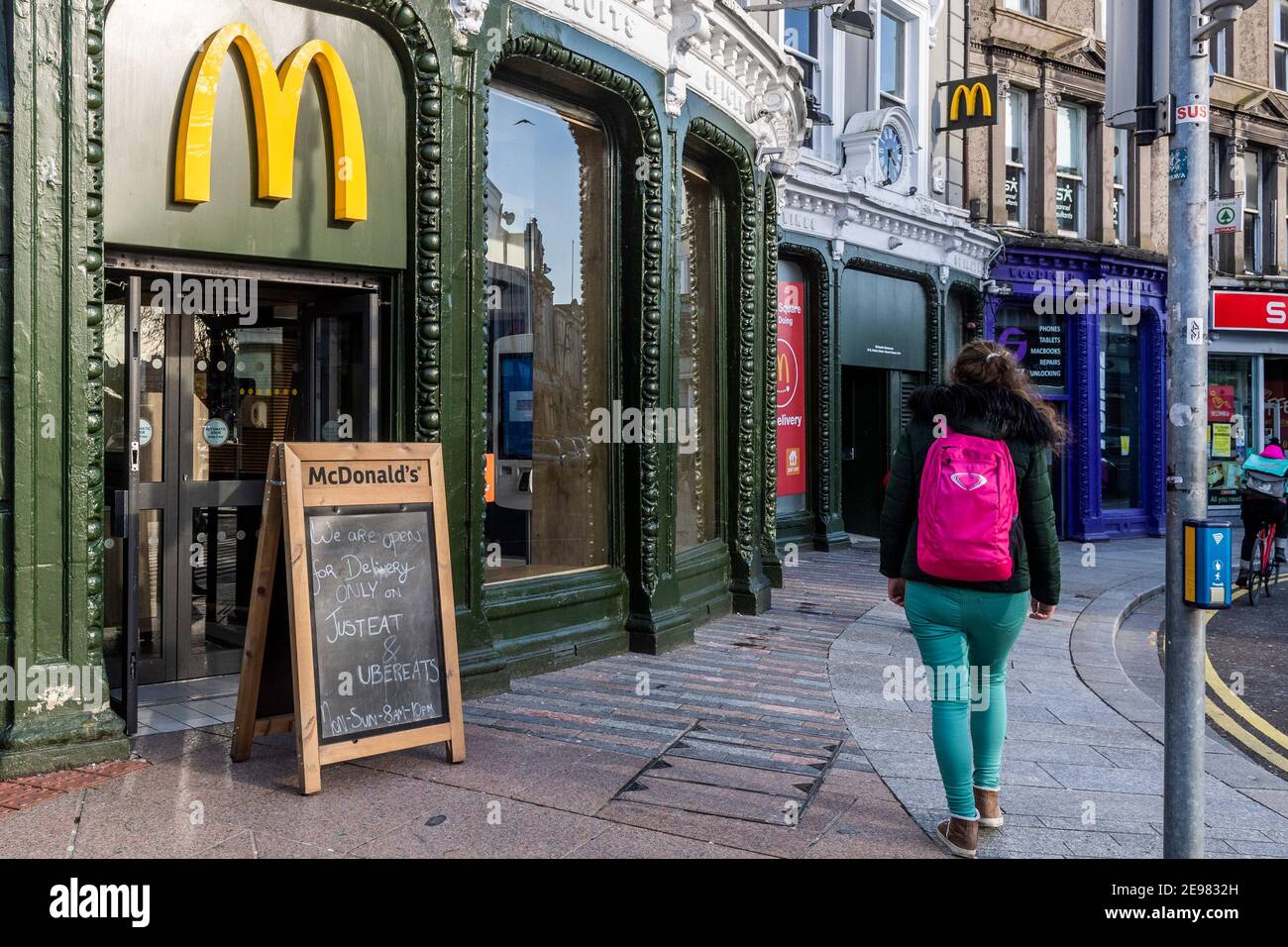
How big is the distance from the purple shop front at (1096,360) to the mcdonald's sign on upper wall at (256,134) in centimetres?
1305

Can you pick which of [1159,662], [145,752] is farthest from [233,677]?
[1159,662]

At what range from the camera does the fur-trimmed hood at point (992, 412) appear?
13.5 ft

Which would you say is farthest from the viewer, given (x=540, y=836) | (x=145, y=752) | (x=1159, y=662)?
(x=1159, y=662)

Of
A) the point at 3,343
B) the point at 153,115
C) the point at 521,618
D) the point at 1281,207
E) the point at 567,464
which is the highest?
the point at 1281,207

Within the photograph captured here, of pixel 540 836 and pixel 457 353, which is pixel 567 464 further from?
pixel 540 836

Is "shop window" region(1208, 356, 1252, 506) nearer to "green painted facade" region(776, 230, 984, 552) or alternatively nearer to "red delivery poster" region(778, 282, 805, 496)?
"green painted facade" region(776, 230, 984, 552)

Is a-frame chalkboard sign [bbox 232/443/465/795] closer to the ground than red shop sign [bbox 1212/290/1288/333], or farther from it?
closer to the ground

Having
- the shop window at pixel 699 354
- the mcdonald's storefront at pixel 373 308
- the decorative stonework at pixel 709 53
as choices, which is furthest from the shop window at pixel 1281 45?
the shop window at pixel 699 354

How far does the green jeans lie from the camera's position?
13.4 feet

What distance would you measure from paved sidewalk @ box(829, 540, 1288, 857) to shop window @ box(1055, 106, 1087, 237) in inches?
430

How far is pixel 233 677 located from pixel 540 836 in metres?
3.36

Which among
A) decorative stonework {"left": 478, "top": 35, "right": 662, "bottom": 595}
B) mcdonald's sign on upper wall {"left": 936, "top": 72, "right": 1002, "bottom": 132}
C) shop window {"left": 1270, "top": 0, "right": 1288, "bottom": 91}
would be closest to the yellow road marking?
decorative stonework {"left": 478, "top": 35, "right": 662, "bottom": 595}

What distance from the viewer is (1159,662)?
338 inches

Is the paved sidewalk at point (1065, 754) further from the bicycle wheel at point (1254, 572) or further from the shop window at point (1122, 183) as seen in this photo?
the shop window at point (1122, 183)
